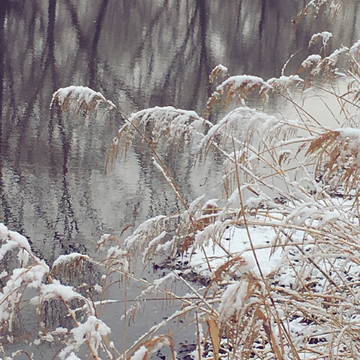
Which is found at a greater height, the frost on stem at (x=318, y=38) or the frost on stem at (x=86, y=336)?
the frost on stem at (x=318, y=38)

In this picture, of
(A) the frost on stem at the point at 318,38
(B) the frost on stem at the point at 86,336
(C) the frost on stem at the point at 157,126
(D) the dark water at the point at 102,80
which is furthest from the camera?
(D) the dark water at the point at 102,80

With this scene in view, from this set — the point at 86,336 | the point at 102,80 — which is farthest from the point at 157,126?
the point at 102,80

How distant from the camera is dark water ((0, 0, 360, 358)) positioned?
5148 millimetres

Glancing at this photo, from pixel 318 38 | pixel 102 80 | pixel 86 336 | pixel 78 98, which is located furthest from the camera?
pixel 102 80

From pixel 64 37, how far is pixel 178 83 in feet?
17.9

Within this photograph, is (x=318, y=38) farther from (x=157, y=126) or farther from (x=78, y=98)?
(x=78, y=98)

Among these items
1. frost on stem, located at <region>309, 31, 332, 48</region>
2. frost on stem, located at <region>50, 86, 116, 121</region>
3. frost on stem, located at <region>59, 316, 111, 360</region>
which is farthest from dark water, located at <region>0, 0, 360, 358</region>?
frost on stem, located at <region>59, 316, 111, 360</region>

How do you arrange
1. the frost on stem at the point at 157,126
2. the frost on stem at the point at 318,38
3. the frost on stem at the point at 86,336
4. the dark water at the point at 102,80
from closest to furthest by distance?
1. the frost on stem at the point at 86,336
2. the frost on stem at the point at 157,126
3. the frost on stem at the point at 318,38
4. the dark water at the point at 102,80

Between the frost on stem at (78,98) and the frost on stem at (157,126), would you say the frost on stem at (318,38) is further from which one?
the frost on stem at (78,98)

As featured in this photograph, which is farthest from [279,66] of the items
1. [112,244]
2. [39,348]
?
[39,348]

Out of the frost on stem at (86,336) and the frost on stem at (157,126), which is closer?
the frost on stem at (86,336)

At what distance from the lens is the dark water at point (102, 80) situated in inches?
203

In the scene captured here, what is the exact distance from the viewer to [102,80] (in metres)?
9.84

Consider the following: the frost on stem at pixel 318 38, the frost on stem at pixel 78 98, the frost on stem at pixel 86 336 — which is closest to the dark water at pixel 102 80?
the frost on stem at pixel 318 38
